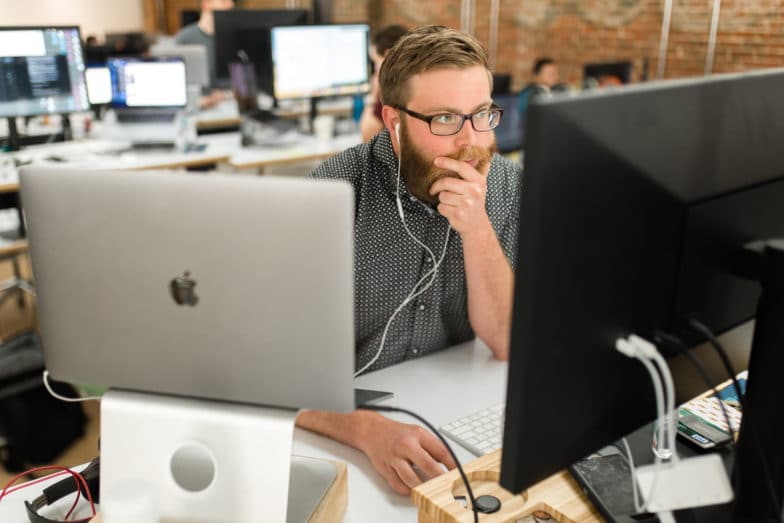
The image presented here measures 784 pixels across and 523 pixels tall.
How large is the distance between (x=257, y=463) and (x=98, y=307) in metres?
0.27

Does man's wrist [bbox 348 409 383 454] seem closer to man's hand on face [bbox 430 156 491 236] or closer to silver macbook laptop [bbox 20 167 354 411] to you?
silver macbook laptop [bbox 20 167 354 411]

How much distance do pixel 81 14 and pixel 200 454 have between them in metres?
8.45

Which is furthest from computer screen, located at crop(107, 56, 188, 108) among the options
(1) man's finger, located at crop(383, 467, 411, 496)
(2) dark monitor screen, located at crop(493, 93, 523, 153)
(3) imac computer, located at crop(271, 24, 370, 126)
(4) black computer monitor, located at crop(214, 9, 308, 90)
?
(1) man's finger, located at crop(383, 467, 411, 496)

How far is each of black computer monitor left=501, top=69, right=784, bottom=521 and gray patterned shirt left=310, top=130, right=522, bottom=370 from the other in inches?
28.5

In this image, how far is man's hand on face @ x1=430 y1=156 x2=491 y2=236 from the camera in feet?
4.37

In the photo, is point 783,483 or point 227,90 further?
point 227,90

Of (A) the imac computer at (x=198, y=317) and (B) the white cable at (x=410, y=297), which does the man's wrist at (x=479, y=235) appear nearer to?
(B) the white cable at (x=410, y=297)

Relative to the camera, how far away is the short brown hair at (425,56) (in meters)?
1.39

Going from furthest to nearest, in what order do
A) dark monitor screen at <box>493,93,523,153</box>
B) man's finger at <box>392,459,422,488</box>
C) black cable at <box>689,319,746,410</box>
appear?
dark monitor screen at <box>493,93,523,153</box> < man's finger at <box>392,459,422,488</box> < black cable at <box>689,319,746,410</box>

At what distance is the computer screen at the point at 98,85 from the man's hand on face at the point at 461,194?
2.56 m

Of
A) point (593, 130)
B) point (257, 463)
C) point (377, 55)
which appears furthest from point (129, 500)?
point (377, 55)

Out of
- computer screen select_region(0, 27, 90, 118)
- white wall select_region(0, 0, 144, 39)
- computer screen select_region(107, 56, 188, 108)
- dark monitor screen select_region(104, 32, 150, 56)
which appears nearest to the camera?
computer screen select_region(0, 27, 90, 118)

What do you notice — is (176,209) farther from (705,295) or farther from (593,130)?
(705,295)

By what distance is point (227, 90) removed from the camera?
5008 mm
